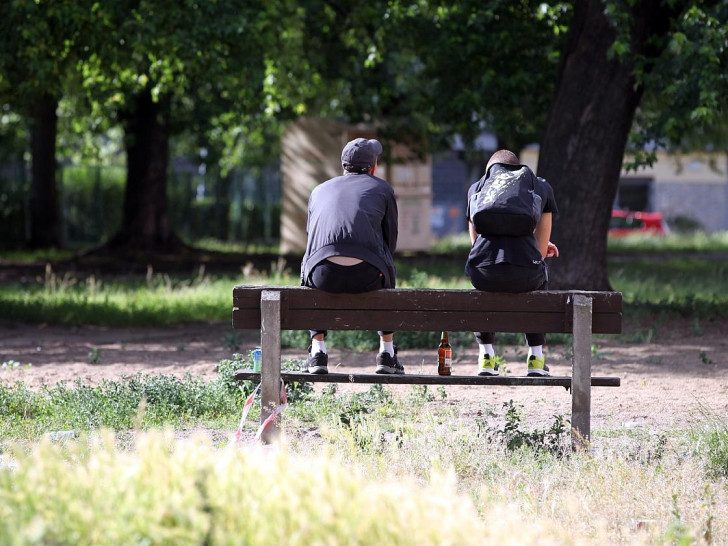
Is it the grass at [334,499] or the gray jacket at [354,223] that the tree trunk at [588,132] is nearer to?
the gray jacket at [354,223]

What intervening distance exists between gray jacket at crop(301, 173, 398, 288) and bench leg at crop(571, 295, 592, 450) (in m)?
1.05

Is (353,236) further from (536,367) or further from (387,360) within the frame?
(536,367)

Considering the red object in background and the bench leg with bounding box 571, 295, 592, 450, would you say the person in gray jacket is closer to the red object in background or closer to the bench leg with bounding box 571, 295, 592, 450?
the bench leg with bounding box 571, 295, 592, 450

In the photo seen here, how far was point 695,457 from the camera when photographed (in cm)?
584

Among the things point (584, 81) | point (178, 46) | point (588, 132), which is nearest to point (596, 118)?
point (588, 132)

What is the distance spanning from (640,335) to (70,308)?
253 inches

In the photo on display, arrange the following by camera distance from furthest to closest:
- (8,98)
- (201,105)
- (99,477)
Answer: (201,105) < (8,98) < (99,477)

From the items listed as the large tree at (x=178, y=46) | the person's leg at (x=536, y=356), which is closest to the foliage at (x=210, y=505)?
the person's leg at (x=536, y=356)

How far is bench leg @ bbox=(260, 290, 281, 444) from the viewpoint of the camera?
6348 millimetres

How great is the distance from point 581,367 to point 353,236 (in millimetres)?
1437

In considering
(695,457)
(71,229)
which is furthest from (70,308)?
(71,229)

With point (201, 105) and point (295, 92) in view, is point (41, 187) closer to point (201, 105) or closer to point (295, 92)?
point (201, 105)

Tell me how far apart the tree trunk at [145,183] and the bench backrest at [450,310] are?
18753 mm

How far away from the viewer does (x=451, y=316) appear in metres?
6.31
